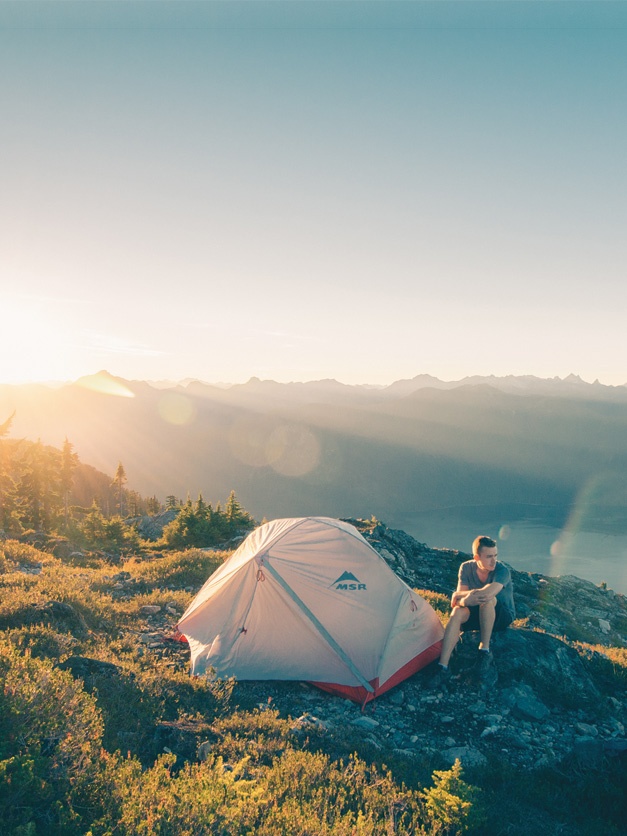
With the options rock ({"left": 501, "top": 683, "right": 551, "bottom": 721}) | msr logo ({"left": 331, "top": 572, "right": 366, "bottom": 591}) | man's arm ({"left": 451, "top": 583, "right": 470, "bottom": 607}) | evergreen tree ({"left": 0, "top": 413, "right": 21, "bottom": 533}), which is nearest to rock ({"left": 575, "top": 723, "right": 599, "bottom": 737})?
rock ({"left": 501, "top": 683, "right": 551, "bottom": 721})

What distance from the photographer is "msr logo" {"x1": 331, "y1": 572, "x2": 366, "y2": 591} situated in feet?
32.2

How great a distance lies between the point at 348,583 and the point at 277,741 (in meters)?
3.59

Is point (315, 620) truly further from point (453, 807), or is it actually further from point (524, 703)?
point (453, 807)

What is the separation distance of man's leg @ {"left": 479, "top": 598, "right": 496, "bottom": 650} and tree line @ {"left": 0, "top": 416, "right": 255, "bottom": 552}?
20.1 m

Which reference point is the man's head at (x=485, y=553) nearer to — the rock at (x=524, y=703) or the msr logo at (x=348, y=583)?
the rock at (x=524, y=703)

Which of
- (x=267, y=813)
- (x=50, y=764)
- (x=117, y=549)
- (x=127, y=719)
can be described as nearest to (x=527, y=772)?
(x=267, y=813)

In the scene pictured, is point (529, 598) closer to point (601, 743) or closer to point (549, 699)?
point (549, 699)

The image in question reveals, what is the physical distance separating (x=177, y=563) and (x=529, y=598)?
1688 centimetres

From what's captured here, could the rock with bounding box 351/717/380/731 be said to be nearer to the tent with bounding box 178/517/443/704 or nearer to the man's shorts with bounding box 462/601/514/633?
the tent with bounding box 178/517/443/704

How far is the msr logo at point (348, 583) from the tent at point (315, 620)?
2 centimetres

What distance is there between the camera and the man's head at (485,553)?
952cm

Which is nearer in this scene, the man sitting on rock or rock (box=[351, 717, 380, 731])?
rock (box=[351, 717, 380, 731])

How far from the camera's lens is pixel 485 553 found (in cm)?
952

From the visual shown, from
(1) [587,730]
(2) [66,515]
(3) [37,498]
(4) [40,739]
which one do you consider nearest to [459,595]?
(1) [587,730]
